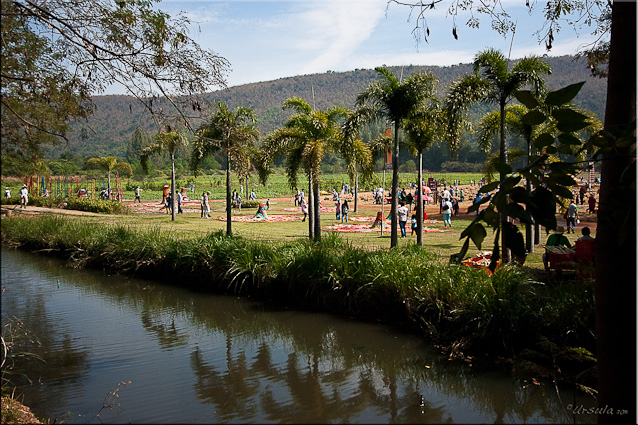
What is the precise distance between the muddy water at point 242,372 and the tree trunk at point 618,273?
338cm

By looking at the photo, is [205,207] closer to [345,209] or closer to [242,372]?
[345,209]

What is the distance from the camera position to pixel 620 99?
295cm

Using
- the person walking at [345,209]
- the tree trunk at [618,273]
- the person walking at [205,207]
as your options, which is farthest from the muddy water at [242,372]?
the person walking at [205,207]

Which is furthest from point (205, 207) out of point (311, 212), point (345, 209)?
point (311, 212)

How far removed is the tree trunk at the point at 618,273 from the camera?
2.80 m

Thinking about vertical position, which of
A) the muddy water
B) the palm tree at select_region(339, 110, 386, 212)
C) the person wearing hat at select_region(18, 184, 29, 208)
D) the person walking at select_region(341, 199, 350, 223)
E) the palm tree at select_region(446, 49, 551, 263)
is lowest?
the muddy water

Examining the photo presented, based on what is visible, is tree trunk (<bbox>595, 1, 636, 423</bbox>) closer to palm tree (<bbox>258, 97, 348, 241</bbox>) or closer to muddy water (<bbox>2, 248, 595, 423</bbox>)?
muddy water (<bbox>2, 248, 595, 423</bbox>)

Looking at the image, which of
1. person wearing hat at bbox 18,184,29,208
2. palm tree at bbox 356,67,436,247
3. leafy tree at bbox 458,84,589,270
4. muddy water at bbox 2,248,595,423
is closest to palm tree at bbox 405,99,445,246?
palm tree at bbox 356,67,436,247

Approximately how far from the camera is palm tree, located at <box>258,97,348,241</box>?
57.4 ft

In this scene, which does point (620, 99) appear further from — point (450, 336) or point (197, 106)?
point (450, 336)

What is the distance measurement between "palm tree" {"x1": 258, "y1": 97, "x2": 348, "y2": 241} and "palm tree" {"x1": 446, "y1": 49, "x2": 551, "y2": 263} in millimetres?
4427

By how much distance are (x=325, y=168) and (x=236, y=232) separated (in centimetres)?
10070

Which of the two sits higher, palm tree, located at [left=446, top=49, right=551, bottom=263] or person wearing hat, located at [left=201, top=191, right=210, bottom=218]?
palm tree, located at [left=446, top=49, right=551, bottom=263]

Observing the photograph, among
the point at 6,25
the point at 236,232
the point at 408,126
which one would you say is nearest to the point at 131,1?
the point at 6,25
